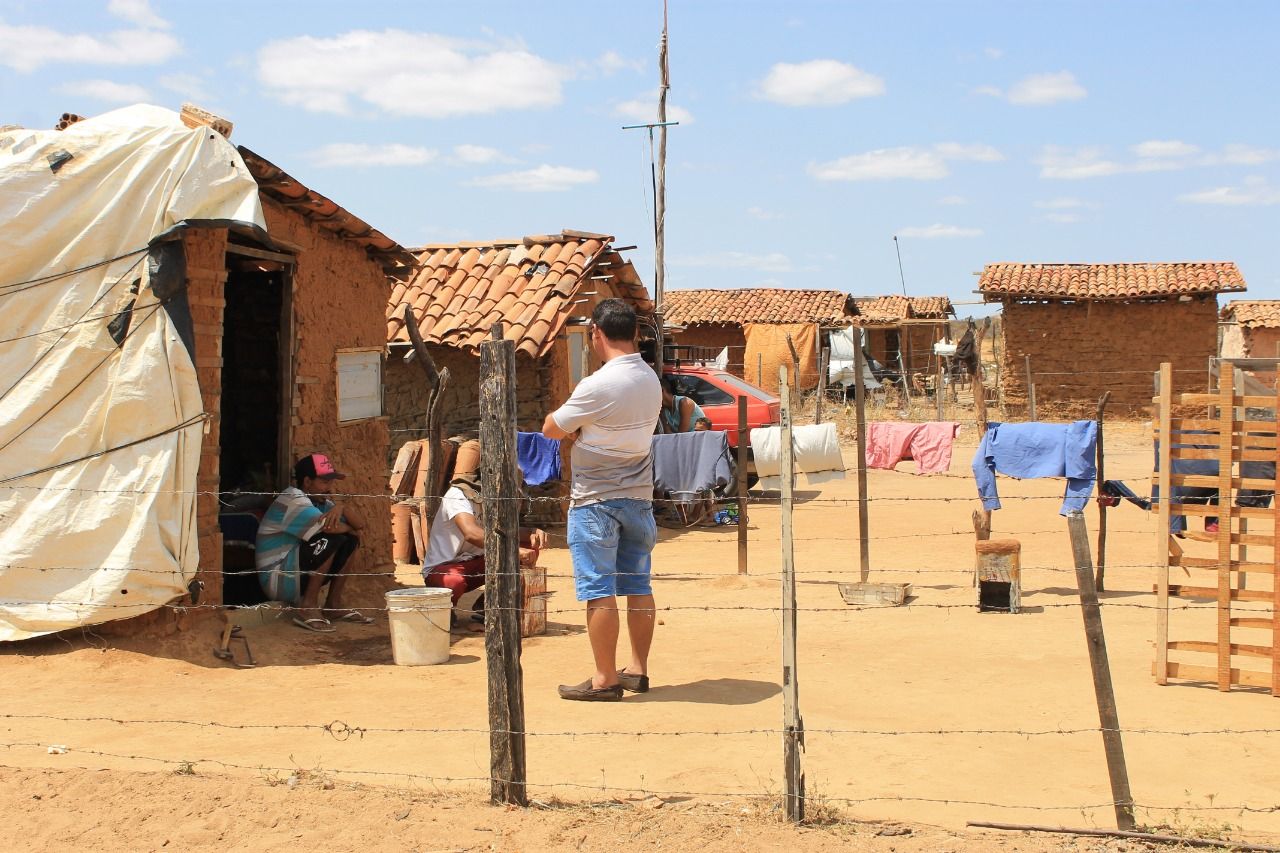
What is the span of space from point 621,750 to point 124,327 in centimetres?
396

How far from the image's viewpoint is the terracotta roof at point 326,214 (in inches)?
320

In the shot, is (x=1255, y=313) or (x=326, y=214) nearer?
(x=326, y=214)

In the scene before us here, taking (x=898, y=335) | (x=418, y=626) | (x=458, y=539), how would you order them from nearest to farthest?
(x=418, y=626), (x=458, y=539), (x=898, y=335)

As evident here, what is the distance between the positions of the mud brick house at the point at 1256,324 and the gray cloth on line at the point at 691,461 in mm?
19743

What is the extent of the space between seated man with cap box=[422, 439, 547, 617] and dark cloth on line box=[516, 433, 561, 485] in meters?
2.98

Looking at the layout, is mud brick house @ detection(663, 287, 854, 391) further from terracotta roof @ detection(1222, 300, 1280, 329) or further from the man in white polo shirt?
the man in white polo shirt

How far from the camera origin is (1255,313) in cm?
2897

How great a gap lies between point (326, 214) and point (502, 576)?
5.09 m

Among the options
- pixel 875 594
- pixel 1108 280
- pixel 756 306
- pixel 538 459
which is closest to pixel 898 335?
pixel 756 306

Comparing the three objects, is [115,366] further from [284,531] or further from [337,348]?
[337,348]

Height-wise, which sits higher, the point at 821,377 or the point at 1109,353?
the point at 1109,353

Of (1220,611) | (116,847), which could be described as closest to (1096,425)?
(1220,611)

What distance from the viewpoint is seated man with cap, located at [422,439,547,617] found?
26.8 ft

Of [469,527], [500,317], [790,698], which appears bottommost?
[790,698]
